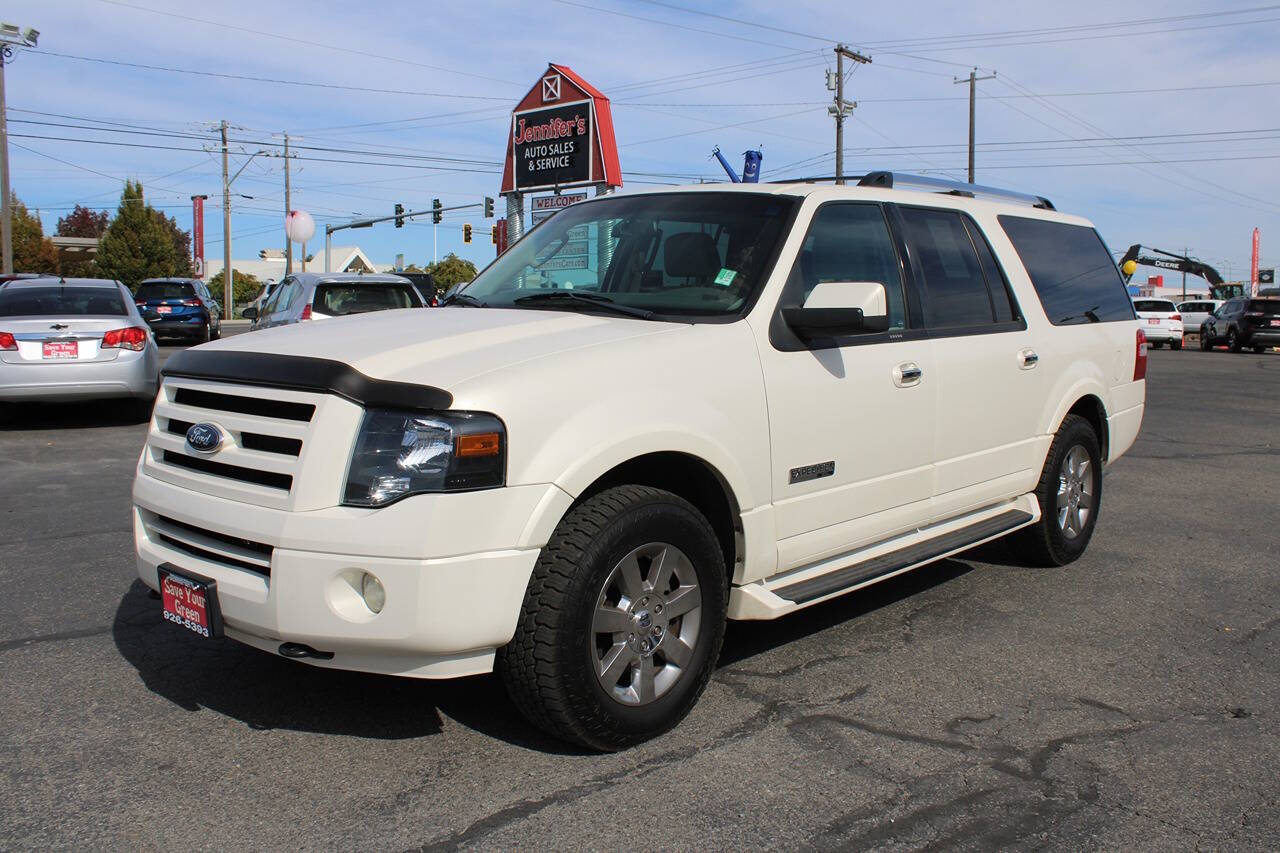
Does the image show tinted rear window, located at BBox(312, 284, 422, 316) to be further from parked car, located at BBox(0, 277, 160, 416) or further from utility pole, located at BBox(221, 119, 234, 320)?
utility pole, located at BBox(221, 119, 234, 320)

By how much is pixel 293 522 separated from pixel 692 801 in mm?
1405

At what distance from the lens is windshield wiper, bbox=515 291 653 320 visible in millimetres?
4090

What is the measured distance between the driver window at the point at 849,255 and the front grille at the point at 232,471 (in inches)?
77.6

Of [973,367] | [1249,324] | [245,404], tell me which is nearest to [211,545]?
[245,404]

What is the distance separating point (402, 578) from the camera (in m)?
3.08

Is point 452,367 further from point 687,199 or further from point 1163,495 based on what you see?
point 1163,495

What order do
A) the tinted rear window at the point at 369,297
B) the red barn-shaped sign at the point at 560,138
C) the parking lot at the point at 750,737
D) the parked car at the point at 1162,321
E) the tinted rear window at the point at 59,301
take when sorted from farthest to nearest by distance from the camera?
the parked car at the point at 1162,321 < the red barn-shaped sign at the point at 560,138 < the tinted rear window at the point at 369,297 < the tinted rear window at the point at 59,301 < the parking lot at the point at 750,737

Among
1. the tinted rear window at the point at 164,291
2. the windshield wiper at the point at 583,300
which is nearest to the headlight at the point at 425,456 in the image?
the windshield wiper at the point at 583,300

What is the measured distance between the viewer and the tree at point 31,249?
5371 cm

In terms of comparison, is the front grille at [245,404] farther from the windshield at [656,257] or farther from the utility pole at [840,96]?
the utility pole at [840,96]

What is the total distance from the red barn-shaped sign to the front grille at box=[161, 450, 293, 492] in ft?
46.1

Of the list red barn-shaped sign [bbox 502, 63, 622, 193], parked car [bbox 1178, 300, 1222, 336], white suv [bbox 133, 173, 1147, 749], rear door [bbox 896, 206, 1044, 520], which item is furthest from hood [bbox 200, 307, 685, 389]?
parked car [bbox 1178, 300, 1222, 336]

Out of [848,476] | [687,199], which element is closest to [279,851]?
[848,476]

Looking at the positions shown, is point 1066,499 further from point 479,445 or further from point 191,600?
point 191,600
